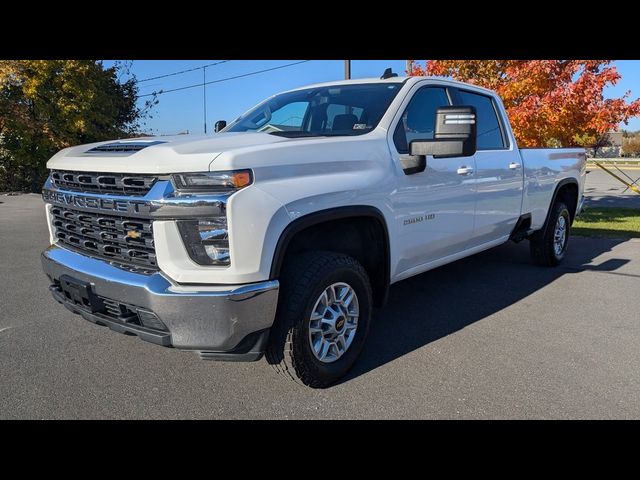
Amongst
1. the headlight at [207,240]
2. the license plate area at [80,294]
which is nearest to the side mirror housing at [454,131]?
the headlight at [207,240]

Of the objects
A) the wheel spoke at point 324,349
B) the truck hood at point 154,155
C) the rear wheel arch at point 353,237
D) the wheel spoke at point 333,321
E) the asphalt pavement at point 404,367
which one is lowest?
the asphalt pavement at point 404,367

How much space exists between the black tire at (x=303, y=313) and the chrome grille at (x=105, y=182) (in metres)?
0.93

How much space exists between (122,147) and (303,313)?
4.87ft

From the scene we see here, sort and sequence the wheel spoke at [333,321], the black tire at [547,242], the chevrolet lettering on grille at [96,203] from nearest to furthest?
1. the chevrolet lettering on grille at [96,203]
2. the wheel spoke at [333,321]
3. the black tire at [547,242]

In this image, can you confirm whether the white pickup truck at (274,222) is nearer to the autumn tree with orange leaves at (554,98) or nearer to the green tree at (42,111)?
the autumn tree with orange leaves at (554,98)

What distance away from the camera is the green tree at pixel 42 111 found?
17484 millimetres

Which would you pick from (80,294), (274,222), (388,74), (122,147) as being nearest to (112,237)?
(80,294)

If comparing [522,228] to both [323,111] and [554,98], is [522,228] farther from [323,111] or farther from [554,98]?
[554,98]

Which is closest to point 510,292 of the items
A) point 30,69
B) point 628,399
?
point 628,399

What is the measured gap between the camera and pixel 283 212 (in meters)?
2.74

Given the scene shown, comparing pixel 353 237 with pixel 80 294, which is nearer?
pixel 80 294

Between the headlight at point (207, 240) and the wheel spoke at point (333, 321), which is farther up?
the headlight at point (207, 240)

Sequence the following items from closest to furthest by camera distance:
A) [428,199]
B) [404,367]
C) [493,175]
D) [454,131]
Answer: [454,131] → [404,367] → [428,199] → [493,175]

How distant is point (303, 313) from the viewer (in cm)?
291
